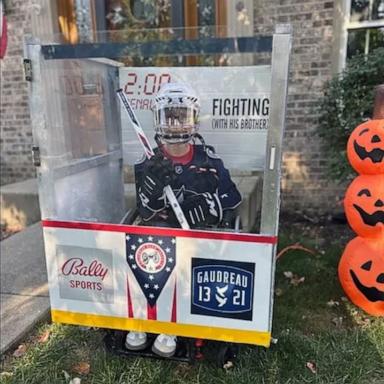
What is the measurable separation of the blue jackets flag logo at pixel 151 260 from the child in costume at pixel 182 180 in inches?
8.8

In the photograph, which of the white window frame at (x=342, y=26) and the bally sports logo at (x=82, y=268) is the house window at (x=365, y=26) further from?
the bally sports logo at (x=82, y=268)

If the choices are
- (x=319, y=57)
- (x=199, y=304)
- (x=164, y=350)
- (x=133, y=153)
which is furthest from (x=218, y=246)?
(x=319, y=57)

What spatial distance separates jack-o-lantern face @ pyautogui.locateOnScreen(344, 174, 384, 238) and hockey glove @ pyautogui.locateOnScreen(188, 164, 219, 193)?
1.00 meters

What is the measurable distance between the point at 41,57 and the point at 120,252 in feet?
3.28

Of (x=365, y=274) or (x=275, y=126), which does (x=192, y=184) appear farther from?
(x=365, y=274)

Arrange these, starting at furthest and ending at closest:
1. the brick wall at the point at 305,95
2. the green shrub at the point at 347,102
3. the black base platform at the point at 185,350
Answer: the brick wall at the point at 305,95, the green shrub at the point at 347,102, the black base platform at the point at 185,350

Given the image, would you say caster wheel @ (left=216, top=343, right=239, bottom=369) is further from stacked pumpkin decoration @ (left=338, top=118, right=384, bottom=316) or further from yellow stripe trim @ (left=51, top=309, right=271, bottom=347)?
stacked pumpkin decoration @ (left=338, top=118, right=384, bottom=316)

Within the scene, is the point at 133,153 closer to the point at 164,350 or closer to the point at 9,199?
the point at 164,350

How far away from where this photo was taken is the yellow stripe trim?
2.00m

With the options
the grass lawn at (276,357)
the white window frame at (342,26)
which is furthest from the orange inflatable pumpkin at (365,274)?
the white window frame at (342,26)

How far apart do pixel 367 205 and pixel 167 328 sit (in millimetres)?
1416

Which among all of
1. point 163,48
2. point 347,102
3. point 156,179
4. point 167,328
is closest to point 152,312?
point 167,328

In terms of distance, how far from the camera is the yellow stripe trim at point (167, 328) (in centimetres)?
200

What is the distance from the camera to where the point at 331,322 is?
265cm
